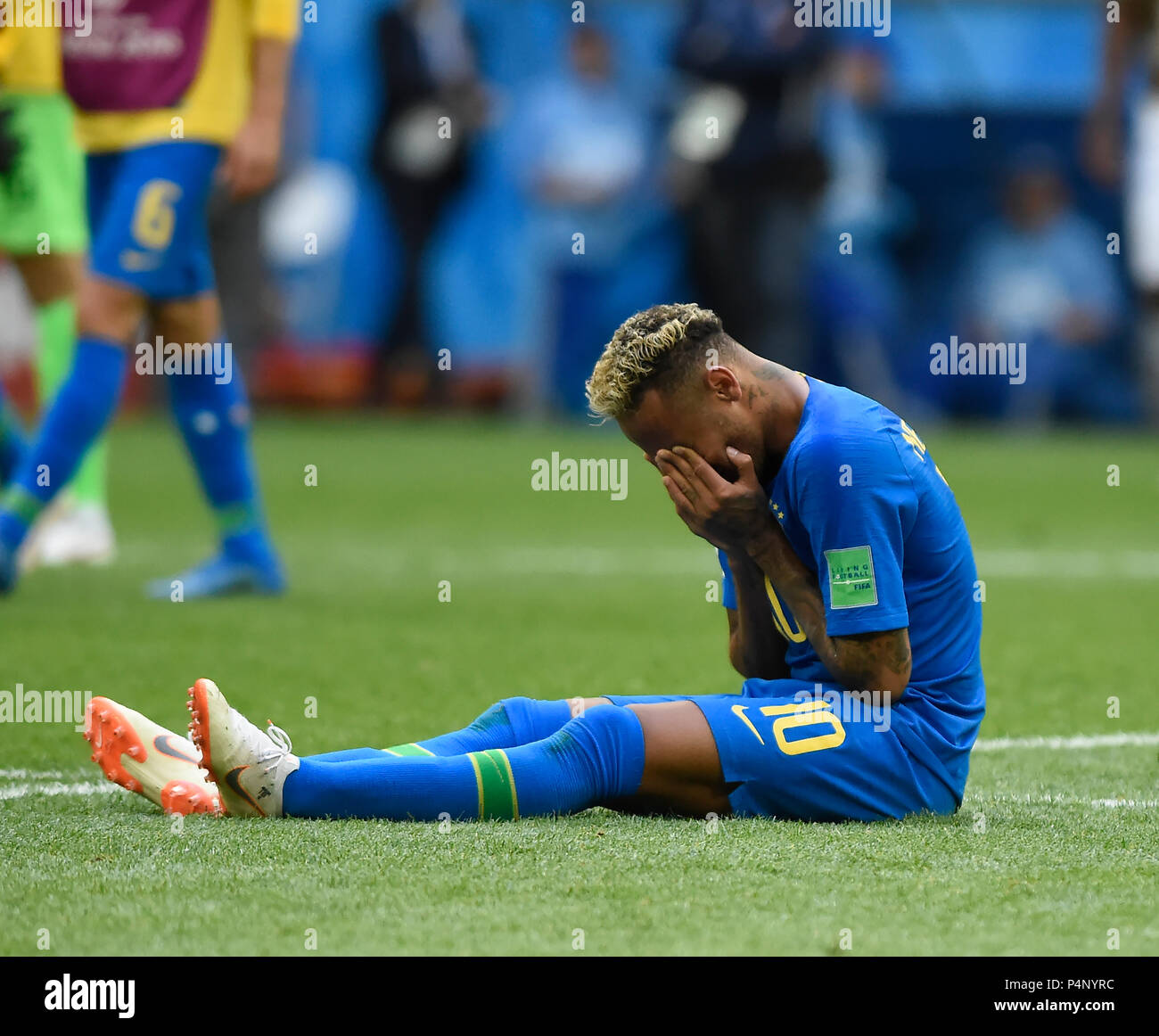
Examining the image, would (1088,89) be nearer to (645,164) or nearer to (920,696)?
(645,164)

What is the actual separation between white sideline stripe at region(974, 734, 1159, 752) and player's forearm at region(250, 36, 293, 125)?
3.50 metres

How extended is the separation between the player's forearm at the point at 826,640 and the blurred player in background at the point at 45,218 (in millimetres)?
4444

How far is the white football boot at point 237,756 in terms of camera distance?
3.44 m

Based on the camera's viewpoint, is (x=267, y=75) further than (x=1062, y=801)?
Yes

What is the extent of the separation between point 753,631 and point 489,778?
62 centimetres

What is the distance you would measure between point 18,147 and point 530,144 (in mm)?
9292

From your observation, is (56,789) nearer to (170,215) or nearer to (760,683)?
(760,683)

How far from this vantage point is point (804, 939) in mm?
2869

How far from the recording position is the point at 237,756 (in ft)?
11.5
